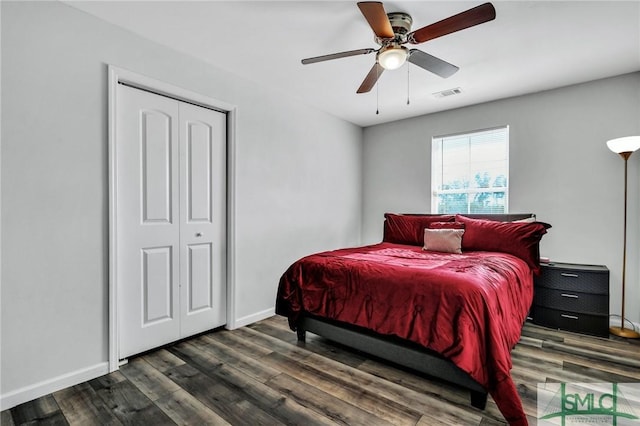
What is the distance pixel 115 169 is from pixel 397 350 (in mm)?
2353

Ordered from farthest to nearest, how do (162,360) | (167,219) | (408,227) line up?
(408,227) < (167,219) < (162,360)

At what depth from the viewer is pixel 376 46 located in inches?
101

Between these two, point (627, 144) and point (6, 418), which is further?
point (627, 144)

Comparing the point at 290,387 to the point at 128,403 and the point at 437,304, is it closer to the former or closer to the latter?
the point at 128,403

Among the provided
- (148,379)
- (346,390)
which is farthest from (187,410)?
(346,390)

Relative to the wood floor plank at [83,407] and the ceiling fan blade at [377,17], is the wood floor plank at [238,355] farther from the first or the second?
the ceiling fan blade at [377,17]

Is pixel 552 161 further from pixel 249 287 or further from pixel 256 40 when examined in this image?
pixel 249 287

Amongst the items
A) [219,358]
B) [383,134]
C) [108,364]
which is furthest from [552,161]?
[108,364]

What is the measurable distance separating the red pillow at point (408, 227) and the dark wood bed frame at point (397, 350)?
68.3 inches

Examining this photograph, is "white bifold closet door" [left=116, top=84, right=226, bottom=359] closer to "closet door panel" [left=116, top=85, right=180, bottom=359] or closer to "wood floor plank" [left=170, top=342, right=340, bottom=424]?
"closet door panel" [left=116, top=85, right=180, bottom=359]

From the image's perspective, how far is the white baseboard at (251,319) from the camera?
3051mm

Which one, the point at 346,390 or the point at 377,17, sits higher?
the point at 377,17

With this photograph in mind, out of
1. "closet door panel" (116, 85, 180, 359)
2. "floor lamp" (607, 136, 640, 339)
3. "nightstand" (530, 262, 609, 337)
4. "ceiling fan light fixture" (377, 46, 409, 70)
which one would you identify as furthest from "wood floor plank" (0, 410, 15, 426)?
"floor lamp" (607, 136, 640, 339)

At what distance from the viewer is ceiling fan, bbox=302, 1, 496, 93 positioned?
1.69 meters
